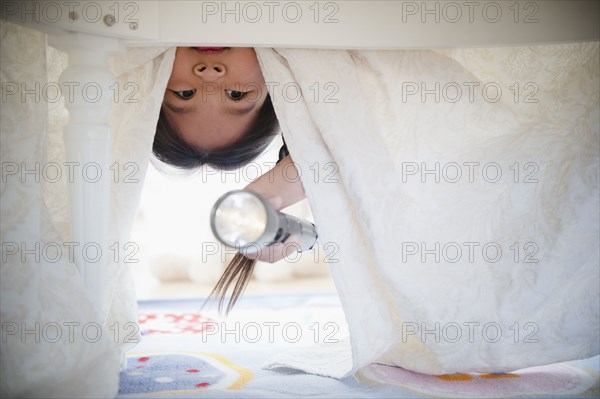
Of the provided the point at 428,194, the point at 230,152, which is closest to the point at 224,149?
the point at 230,152

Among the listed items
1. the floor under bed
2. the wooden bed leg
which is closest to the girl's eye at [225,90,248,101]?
the wooden bed leg

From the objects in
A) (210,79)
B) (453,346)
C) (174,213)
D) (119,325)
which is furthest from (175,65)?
(174,213)

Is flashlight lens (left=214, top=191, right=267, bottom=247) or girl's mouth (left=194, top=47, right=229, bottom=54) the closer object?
flashlight lens (left=214, top=191, right=267, bottom=247)

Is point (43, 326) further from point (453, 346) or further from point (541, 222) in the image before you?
point (541, 222)

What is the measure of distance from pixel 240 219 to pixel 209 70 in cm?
43

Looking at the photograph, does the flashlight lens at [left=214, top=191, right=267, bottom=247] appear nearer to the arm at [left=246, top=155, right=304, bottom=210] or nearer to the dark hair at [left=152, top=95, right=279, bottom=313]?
the arm at [left=246, top=155, right=304, bottom=210]

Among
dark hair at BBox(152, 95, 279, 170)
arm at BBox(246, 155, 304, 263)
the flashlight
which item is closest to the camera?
the flashlight

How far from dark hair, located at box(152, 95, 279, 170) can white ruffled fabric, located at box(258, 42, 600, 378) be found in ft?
0.94

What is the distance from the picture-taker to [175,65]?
1.13m

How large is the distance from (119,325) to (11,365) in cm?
27

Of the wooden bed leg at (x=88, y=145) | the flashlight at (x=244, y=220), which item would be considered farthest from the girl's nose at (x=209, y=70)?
the flashlight at (x=244, y=220)

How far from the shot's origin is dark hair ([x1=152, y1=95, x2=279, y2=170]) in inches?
50.7

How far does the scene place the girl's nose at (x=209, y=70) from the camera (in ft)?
3.68

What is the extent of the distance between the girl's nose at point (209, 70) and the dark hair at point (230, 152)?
15 centimetres
